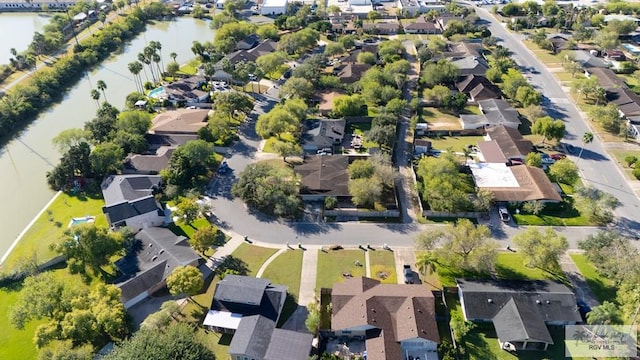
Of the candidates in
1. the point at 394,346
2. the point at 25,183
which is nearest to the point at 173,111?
Result: the point at 25,183

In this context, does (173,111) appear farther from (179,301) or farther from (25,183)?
(179,301)

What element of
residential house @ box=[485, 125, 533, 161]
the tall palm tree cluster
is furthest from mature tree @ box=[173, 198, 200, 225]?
residential house @ box=[485, 125, 533, 161]

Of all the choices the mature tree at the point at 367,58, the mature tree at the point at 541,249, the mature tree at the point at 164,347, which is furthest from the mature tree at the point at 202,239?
the mature tree at the point at 367,58

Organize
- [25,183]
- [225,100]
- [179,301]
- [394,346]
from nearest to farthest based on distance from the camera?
[394,346] < [179,301] < [25,183] < [225,100]

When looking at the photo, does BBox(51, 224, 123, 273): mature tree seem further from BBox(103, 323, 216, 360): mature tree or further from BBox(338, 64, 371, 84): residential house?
BBox(338, 64, 371, 84): residential house

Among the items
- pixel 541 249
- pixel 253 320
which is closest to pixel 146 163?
pixel 253 320

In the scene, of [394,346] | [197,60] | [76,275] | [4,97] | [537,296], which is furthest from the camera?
[197,60]
